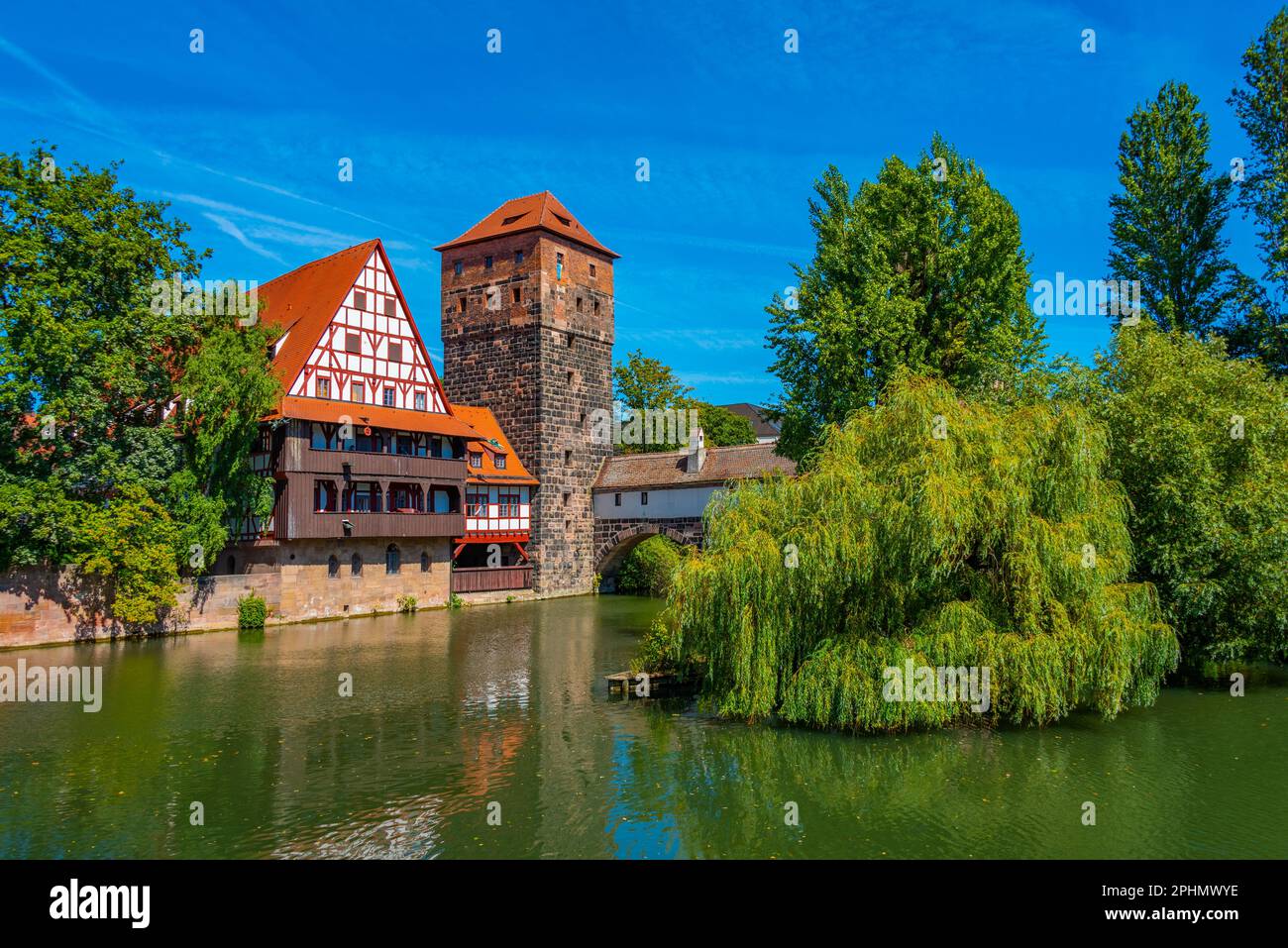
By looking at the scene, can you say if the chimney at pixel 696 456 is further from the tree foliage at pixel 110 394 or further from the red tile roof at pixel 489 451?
the tree foliage at pixel 110 394

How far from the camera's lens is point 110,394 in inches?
1116

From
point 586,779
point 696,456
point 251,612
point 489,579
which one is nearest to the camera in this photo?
point 586,779

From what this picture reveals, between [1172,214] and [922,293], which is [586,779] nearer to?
[922,293]

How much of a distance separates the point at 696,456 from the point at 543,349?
364 inches

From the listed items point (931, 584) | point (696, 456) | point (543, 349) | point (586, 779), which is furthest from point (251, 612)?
point (931, 584)

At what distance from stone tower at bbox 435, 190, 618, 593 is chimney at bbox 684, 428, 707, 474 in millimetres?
5946

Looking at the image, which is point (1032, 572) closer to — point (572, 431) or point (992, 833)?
point (992, 833)

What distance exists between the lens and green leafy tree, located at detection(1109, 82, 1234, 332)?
32.1 metres

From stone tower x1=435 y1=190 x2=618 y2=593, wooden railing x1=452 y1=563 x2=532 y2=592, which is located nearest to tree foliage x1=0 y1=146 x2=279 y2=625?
wooden railing x1=452 y1=563 x2=532 y2=592

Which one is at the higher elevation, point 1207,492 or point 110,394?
point 110,394

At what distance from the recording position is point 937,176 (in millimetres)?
26453

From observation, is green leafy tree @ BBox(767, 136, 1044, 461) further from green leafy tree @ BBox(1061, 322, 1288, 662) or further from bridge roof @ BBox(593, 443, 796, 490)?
bridge roof @ BBox(593, 443, 796, 490)
